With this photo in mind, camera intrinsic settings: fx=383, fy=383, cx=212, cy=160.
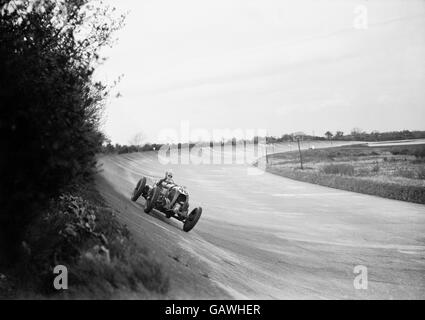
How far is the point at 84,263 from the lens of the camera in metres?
6.11

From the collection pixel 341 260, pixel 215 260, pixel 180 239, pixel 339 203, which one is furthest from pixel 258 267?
pixel 339 203

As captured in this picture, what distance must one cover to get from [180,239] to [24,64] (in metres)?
6.85

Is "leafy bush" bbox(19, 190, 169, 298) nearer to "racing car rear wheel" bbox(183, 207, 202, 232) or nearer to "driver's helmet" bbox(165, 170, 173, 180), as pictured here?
"racing car rear wheel" bbox(183, 207, 202, 232)

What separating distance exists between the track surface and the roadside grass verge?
2.27 feet

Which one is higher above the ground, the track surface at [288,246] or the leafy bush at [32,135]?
the leafy bush at [32,135]

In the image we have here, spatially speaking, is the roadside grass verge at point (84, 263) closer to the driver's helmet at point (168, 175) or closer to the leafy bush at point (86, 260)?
the leafy bush at point (86, 260)

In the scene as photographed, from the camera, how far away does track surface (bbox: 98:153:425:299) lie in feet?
29.2

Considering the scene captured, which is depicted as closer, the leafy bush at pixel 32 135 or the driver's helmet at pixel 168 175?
the leafy bush at pixel 32 135

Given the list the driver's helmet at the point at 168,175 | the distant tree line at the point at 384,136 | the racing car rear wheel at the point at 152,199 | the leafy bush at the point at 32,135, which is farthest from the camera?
the distant tree line at the point at 384,136

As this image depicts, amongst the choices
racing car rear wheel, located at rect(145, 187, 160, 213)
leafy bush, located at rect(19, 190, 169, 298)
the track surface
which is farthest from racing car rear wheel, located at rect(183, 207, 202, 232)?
leafy bush, located at rect(19, 190, 169, 298)

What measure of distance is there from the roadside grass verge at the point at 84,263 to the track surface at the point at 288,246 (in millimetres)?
690

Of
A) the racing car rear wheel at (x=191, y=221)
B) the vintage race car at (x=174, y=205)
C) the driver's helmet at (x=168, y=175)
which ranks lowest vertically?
the racing car rear wheel at (x=191, y=221)

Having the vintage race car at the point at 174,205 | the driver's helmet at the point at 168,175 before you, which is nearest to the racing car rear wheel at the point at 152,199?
the vintage race car at the point at 174,205

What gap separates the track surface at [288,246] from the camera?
350 inches
